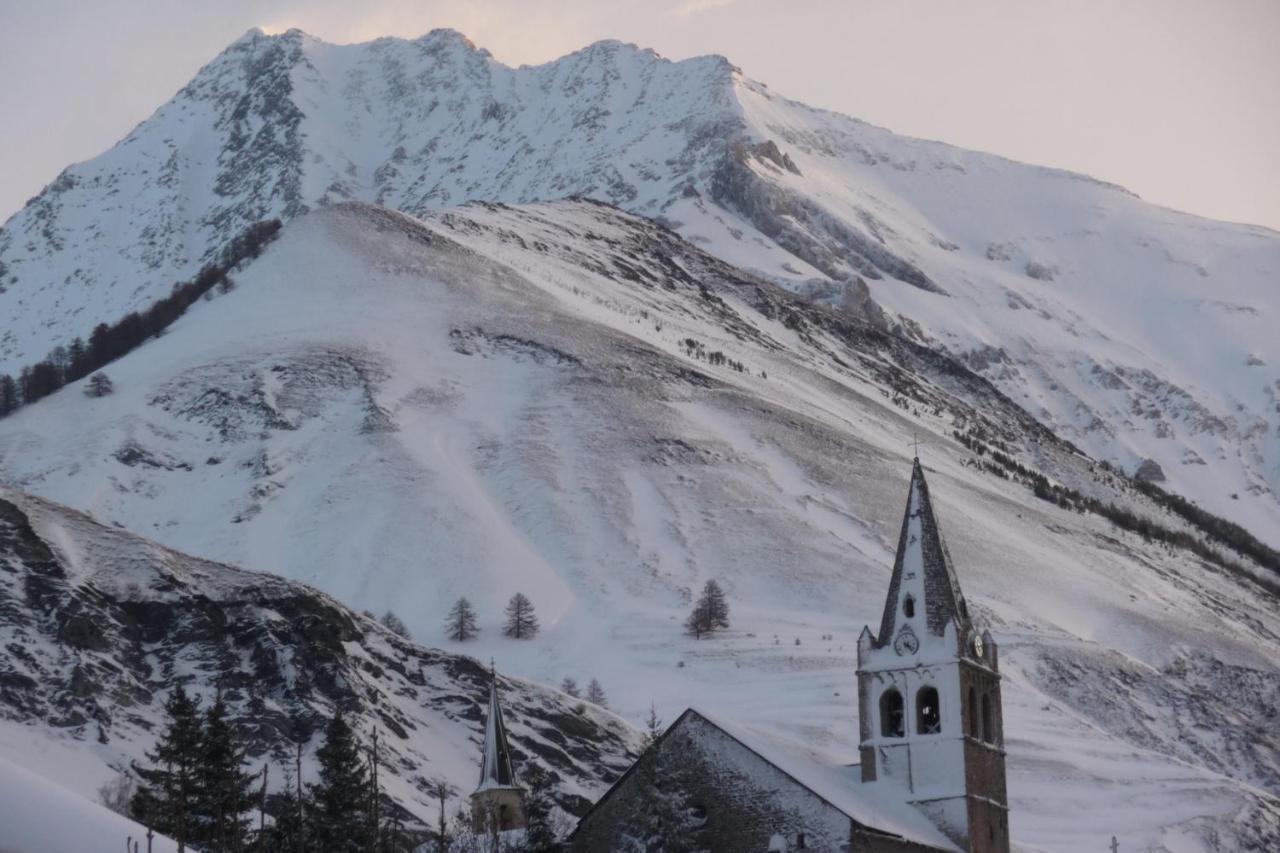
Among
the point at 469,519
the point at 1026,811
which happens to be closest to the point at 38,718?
the point at 1026,811

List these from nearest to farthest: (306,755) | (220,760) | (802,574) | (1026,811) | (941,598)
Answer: (220,760), (941,598), (306,755), (1026,811), (802,574)

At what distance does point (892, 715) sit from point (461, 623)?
7101 centimetres

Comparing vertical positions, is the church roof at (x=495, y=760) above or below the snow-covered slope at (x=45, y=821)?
below

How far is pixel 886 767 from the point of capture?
299 ft

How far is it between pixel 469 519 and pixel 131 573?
67729 mm

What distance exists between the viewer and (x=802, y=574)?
585 ft

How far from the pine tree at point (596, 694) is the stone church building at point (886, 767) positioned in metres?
49.5

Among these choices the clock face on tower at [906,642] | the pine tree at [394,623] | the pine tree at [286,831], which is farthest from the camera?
the pine tree at [394,623]

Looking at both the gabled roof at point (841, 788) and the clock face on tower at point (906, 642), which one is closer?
the gabled roof at point (841, 788)

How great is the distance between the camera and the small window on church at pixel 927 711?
9212 centimetres

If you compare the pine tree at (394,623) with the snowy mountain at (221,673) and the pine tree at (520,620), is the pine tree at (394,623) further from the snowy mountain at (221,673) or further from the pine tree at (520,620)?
the snowy mountain at (221,673)

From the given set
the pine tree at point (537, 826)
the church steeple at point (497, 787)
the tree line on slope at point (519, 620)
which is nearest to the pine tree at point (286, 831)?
the pine tree at point (537, 826)

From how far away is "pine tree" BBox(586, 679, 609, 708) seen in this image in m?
144

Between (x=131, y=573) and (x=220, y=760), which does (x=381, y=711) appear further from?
(x=220, y=760)
